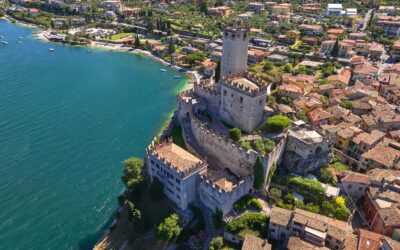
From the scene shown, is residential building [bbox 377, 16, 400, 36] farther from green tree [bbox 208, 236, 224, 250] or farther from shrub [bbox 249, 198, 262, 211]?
green tree [bbox 208, 236, 224, 250]

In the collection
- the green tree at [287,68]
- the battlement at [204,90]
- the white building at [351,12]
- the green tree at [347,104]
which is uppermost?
the white building at [351,12]

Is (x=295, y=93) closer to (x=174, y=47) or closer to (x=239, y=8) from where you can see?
(x=174, y=47)

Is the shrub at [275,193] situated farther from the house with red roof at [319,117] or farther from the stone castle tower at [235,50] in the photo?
the stone castle tower at [235,50]

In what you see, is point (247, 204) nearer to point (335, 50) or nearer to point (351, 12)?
point (335, 50)

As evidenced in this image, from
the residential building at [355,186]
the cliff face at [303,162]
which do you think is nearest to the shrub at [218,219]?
the cliff face at [303,162]

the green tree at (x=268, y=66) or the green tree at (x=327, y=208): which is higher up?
the green tree at (x=268, y=66)

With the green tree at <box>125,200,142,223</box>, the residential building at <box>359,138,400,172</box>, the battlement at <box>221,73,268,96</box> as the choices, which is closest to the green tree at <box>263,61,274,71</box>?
the battlement at <box>221,73,268,96</box>
